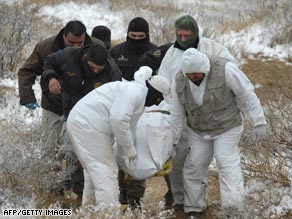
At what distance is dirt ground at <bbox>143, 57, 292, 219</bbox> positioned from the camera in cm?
571

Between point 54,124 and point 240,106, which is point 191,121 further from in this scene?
point 54,124

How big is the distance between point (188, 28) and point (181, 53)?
0.24 meters

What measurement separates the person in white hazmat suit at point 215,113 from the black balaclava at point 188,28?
13.4 inches

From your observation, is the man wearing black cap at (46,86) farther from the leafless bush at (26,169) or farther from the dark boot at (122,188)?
the dark boot at (122,188)

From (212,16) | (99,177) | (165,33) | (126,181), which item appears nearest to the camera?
(99,177)

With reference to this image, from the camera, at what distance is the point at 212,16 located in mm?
16031

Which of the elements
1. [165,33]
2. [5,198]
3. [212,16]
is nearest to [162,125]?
[5,198]

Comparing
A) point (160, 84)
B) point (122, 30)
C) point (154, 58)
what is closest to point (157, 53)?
point (154, 58)

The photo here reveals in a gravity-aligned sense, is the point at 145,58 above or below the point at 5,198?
above

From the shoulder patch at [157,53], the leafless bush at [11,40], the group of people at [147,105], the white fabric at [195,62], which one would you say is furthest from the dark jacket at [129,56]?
the leafless bush at [11,40]

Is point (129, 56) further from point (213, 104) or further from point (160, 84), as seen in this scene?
point (213, 104)

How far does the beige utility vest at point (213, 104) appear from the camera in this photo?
15.0 feet

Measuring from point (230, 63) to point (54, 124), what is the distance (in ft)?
6.04

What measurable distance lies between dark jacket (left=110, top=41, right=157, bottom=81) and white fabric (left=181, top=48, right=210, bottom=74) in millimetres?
1396
